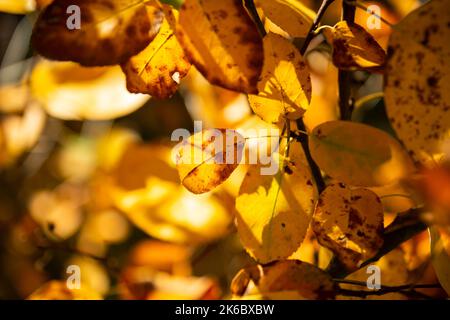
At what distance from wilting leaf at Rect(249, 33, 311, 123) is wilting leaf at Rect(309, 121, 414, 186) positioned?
0.03 meters

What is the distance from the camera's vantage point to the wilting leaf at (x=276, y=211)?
0.48 m

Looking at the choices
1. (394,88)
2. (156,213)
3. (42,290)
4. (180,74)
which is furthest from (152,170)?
(394,88)

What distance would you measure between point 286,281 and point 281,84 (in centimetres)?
15

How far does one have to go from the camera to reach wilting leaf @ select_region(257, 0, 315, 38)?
1.58ft

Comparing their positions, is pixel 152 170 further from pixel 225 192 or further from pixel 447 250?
pixel 447 250

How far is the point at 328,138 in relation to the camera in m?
0.46

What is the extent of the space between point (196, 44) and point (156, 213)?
0.41 metres

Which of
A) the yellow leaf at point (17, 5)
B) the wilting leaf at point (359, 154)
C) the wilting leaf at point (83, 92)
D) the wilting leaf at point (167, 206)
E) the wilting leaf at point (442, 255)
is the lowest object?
the wilting leaf at point (167, 206)

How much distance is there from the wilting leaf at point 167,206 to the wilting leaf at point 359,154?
0.35m

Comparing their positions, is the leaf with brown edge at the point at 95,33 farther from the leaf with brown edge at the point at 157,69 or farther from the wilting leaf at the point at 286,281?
the wilting leaf at the point at 286,281

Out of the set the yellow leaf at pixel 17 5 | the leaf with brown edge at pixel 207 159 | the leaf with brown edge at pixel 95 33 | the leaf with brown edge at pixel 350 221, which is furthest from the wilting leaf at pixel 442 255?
the yellow leaf at pixel 17 5

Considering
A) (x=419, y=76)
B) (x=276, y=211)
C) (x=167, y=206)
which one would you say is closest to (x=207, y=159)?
(x=276, y=211)

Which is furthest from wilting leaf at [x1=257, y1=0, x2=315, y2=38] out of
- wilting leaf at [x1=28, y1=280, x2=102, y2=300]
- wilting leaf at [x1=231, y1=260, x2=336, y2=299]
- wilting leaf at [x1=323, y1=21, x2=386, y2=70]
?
wilting leaf at [x1=28, y1=280, x2=102, y2=300]

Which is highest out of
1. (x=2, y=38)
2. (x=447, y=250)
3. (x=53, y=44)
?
(x=53, y=44)
